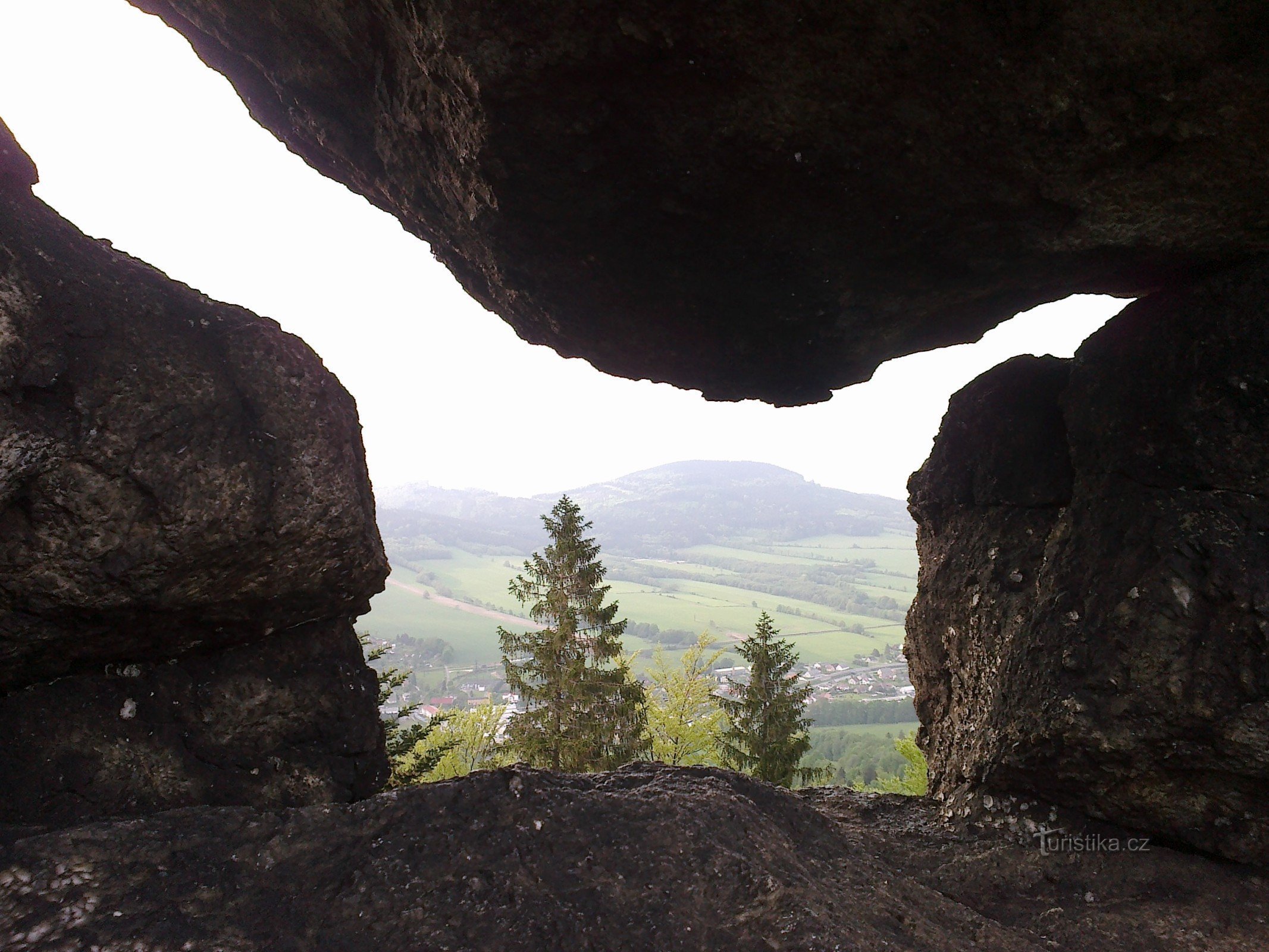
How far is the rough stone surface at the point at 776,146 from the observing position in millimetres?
4965

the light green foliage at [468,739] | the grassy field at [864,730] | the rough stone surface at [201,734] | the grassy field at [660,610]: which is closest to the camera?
the rough stone surface at [201,734]

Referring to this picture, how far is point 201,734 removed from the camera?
231 inches

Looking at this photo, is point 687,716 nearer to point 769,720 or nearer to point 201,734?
point 769,720

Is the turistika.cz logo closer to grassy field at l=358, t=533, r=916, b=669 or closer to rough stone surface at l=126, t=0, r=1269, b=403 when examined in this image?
rough stone surface at l=126, t=0, r=1269, b=403

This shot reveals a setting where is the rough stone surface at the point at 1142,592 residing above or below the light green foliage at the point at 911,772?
above

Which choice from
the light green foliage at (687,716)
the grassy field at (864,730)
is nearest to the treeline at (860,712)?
the grassy field at (864,730)

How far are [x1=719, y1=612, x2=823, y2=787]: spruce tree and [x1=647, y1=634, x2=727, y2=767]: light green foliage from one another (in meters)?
3.89

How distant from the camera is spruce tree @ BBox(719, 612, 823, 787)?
21.6m

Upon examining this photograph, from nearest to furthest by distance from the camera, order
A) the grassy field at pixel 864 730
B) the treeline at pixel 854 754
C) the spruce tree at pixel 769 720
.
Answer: the spruce tree at pixel 769 720
the treeline at pixel 854 754
the grassy field at pixel 864 730

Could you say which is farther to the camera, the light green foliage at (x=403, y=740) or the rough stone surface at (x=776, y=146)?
the light green foliage at (x=403, y=740)

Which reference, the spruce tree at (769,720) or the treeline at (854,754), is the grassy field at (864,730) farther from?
the spruce tree at (769,720)

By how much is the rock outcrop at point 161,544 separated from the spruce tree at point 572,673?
45.9 ft

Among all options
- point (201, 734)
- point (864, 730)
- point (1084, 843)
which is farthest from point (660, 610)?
point (201, 734)

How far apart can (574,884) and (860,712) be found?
78.9 meters
